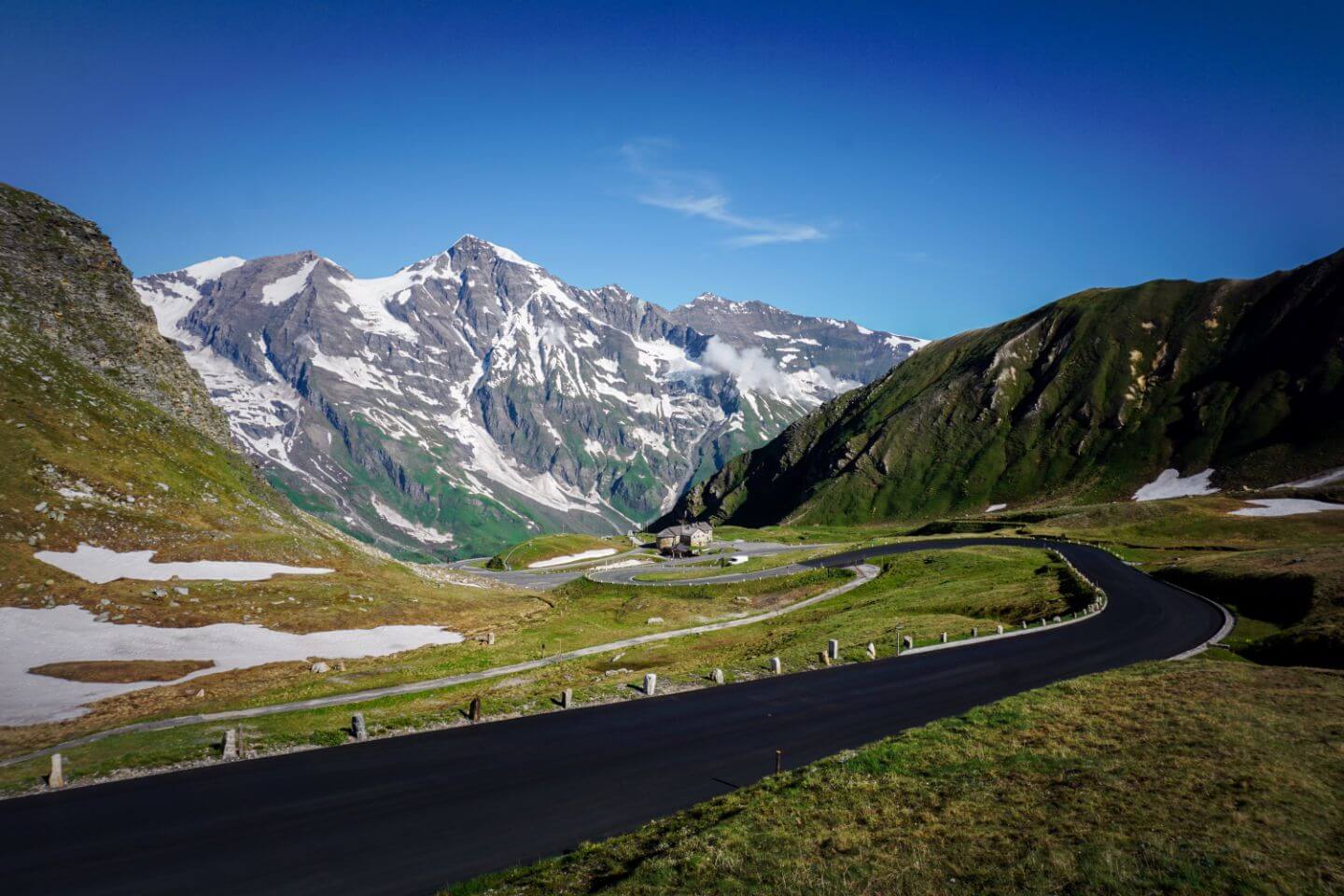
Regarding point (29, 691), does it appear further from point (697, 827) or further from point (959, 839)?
point (959, 839)

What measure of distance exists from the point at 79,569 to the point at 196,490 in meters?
23.0

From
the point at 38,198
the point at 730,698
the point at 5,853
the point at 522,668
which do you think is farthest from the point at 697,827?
the point at 38,198

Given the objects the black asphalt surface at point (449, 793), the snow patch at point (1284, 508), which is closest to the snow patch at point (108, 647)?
the black asphalt surface at point (449, 793)

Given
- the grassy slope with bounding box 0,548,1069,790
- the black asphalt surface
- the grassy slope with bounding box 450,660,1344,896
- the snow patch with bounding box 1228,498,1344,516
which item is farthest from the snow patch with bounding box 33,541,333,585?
A: the snow patch with bounding box 1228,498,1344,516

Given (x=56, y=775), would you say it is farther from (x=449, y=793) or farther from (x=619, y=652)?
(x=619, y=652)

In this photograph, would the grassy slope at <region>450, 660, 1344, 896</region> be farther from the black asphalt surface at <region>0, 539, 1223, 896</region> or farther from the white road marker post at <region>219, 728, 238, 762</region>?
the white road marker post at <region>219, 728, 238, 762</region>

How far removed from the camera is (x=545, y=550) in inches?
6983

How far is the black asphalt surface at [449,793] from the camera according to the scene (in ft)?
56.0

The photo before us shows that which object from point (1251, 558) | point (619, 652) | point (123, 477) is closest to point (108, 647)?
point (123, 477)

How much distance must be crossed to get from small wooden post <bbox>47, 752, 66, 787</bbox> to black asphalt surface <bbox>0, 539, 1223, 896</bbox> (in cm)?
75

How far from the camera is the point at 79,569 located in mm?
55906

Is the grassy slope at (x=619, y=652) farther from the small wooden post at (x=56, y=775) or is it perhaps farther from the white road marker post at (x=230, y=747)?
the small wooden post at (x=56, y=775)

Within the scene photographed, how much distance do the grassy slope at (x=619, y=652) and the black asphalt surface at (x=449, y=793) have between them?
116 inches

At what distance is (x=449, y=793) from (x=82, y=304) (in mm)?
106321
